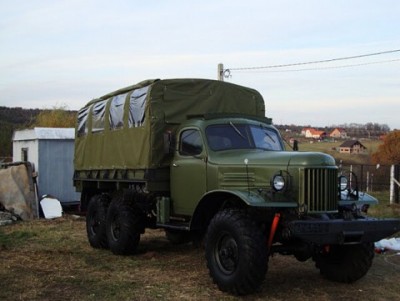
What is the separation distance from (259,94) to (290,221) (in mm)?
4517

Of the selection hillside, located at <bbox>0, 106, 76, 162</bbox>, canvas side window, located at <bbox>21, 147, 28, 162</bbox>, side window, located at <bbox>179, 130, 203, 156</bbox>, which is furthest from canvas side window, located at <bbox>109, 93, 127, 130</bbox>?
hillside, located at <bbox>0, 106, 76, 162</bbox>

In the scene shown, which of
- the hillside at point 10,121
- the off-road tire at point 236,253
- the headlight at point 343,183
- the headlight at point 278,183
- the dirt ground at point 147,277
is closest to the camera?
the off-road tire at point 236,253

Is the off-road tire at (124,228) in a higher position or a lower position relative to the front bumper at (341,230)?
lower

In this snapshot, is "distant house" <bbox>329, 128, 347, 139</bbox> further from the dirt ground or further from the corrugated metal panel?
the dirt ground

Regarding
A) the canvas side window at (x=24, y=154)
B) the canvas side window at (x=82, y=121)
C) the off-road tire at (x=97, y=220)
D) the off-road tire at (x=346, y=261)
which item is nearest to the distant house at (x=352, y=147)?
the canvas side window at (x=24, y=154)

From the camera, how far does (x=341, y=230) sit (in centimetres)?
666

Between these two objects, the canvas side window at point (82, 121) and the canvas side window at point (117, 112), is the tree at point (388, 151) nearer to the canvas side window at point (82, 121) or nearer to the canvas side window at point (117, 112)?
the canvas side window at point (82, 121)

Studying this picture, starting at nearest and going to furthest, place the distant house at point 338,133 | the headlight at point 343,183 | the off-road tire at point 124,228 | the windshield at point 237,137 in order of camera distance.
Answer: the headlight at point 343,183 < the windshield at point 237,137 < the off-road tire at point 124,228 < the distant house at point 338,133

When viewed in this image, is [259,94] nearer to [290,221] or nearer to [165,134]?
[165,134]

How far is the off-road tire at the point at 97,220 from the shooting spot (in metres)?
11.1

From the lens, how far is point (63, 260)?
9.60 m

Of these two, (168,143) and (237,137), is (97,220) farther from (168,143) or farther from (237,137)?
(237,137)

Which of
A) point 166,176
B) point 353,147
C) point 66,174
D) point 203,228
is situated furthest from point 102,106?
point 353,147

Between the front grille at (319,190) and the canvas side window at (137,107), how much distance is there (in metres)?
3.72
